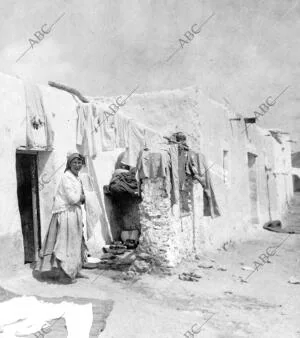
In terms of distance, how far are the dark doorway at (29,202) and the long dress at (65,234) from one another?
1.06 meters

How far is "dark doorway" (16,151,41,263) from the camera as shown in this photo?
677 cm

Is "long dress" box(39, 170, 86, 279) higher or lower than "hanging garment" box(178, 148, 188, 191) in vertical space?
lower

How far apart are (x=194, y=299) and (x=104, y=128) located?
12.7 ft

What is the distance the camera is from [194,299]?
5.53m

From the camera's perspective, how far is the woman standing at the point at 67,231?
5.68m

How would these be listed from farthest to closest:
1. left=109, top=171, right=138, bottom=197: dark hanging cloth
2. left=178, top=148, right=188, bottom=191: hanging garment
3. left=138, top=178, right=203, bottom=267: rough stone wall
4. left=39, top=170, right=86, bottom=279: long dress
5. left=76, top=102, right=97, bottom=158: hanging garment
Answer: left=109, top=171, right=138, bottom=197: dark hanging cloth → left=76, top=102, right=97, bottom=158: hanging garment → left=178, top=148, right=188, bottom=191: hanging garment → left=138, top=178, right=203, bottom=267: rough stone wall → left=39, top=170, right=86, bottom=279: long dress

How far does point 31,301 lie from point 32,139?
104 inches

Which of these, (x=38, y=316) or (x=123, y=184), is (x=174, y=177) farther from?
(x=38, y=316)

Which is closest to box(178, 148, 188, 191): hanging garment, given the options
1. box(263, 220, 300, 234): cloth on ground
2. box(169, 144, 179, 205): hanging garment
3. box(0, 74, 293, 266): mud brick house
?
box(169, 144, 179, 205): hanging garment

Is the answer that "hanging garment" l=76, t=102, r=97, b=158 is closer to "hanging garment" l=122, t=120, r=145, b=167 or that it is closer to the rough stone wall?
"hanging garment" l=122, t=120, r=145, b=167

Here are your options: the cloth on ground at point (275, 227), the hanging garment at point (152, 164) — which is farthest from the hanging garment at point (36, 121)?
the cloth on ground at point (275, 227)

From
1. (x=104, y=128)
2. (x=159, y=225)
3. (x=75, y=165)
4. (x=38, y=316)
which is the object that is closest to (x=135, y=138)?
(x=104, y=128)

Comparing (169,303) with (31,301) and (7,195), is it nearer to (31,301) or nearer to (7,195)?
(31,301)

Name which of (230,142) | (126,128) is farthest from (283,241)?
(126,128)
